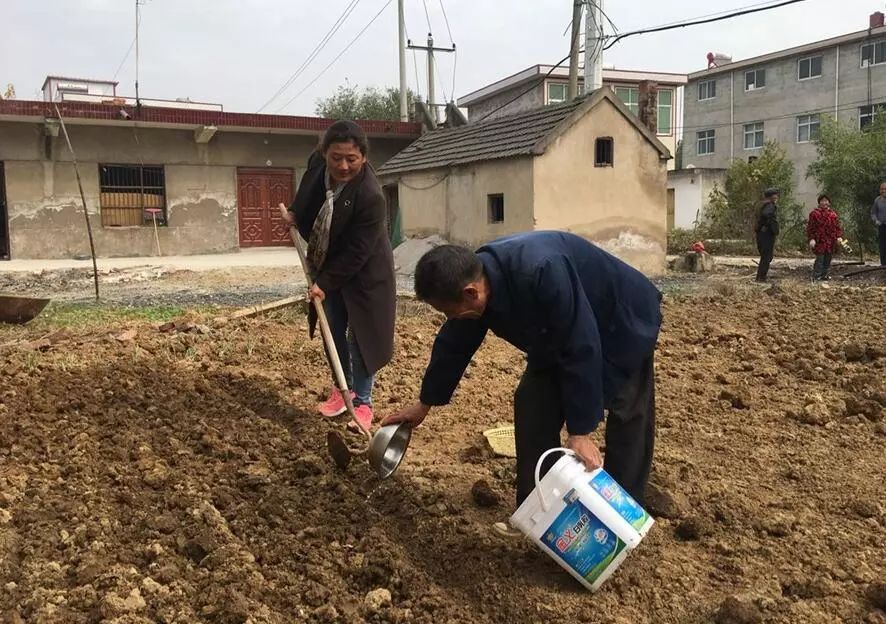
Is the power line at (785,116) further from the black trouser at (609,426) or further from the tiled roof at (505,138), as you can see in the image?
the black trouser at (609,426)

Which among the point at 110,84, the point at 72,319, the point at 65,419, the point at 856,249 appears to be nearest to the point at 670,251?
the point at 856,249

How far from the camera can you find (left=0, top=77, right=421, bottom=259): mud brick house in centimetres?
1647

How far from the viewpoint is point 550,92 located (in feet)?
97.9

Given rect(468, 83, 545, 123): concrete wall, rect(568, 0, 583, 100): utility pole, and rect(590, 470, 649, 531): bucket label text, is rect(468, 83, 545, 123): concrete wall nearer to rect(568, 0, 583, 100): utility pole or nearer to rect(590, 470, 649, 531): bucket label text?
rect(568, 0, 583, 100): utility pole

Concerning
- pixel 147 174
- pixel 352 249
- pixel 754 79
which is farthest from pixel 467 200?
pixel 754 79

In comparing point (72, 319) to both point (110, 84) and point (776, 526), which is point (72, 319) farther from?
point (110, 84)

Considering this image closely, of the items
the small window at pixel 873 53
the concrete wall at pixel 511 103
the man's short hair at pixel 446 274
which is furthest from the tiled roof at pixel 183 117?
the small window at pixel 873 53

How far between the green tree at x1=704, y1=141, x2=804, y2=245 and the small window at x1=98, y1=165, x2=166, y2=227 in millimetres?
15072

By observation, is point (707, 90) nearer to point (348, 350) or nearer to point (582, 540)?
point (348, 350)

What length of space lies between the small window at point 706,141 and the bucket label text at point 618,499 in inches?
1496

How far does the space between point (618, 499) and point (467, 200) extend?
11530 millimetres

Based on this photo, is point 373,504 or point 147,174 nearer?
point 373,504

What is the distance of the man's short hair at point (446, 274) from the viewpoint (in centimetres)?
234

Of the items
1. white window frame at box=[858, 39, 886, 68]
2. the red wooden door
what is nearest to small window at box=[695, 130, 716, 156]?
white window frame at box=[858, 39, 886, 68]
